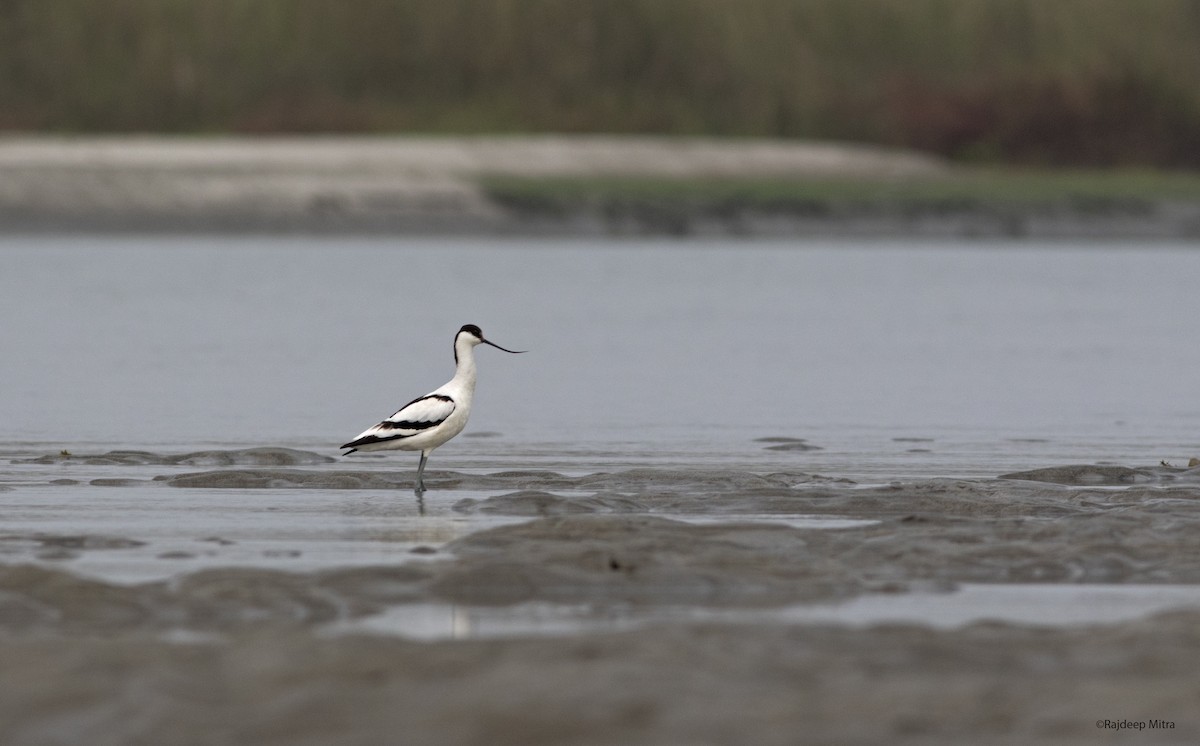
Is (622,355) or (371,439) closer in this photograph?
(371,439)

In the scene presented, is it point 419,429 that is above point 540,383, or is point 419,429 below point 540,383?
below

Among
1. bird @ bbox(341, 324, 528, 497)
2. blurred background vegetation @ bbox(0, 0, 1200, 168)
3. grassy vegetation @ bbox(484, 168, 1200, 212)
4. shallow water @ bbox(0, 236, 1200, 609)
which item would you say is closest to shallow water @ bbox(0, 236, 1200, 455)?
shallow water @ bbox(0, 236, 1200, 609)

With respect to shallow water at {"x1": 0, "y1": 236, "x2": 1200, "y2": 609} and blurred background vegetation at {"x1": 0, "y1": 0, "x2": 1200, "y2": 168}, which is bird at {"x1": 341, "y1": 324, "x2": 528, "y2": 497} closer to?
shallow water at {"x1": 0, "y1": 236, "x2": 1200, "y2": 609}

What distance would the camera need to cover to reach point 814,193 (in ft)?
218

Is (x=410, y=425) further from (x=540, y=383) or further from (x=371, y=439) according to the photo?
(x=540, y=383)

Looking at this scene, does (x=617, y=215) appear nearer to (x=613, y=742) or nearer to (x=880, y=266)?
(x=880, y=266)

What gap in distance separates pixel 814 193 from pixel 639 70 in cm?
4361

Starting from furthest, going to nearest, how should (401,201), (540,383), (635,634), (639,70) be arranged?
(639,70), (401,201), (540,383), (635,634)

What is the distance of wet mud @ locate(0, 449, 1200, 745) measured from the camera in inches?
292

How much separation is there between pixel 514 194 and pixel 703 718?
56.7 meters

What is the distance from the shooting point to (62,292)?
35625 millimetres

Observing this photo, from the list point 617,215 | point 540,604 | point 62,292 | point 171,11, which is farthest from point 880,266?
point 171,11

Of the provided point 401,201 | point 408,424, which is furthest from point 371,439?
point 401,201

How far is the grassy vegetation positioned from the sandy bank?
209 mm
